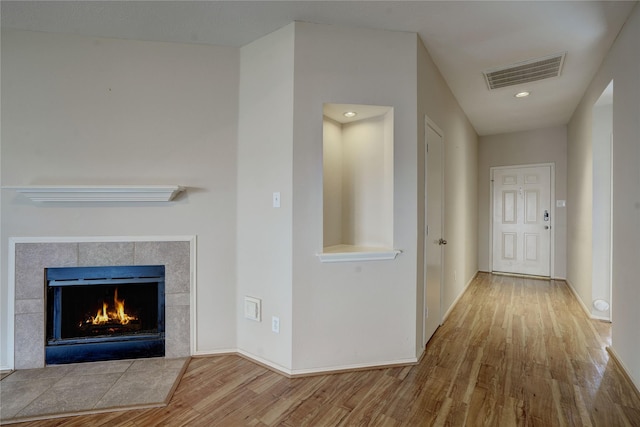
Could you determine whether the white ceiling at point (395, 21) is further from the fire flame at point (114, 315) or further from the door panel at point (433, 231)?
the fire flame at point (114, 315)

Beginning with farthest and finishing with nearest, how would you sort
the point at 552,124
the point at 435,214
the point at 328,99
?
the point at 552,124 < the point at 435,214 < the point at 328,99

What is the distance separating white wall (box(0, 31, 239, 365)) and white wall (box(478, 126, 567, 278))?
190 inches

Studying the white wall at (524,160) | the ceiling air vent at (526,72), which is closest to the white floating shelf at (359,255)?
the ceiling air vent at (526,72)

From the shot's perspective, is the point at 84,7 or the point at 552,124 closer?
the point at 84,7

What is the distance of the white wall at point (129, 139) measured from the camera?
230 centimetres

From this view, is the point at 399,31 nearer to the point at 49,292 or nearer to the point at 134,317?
the point at 134,317

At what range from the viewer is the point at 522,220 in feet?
17.3

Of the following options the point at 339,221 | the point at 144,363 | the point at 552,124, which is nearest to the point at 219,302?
the point at 144,363

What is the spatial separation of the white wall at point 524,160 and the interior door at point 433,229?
3.01 metres

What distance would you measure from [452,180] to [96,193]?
139 inches

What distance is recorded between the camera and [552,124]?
486cm

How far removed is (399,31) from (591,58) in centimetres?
189

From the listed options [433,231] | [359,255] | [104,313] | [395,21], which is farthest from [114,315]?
[395,21]

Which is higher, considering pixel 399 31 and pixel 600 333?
pixel 399 31
